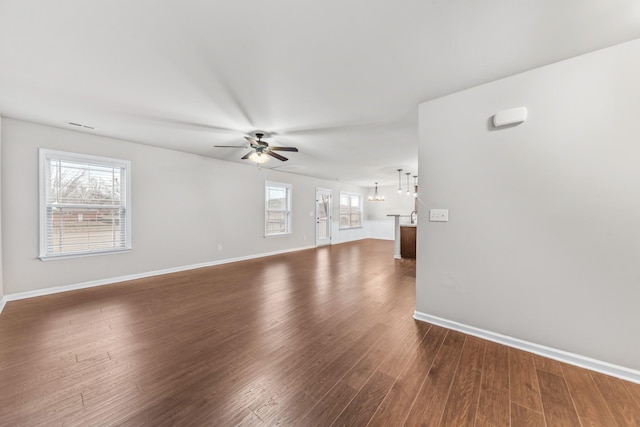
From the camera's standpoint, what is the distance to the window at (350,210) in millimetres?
9312

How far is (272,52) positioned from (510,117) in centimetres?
211

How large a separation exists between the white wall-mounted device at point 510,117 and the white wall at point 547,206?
6 centimetres

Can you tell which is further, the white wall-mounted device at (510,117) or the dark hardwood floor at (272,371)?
the white wall-mounted device at (510,117)

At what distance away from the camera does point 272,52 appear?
1.77m

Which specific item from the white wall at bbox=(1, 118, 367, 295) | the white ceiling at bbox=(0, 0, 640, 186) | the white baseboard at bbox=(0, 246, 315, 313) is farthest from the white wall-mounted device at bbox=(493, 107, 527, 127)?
the white baseboard at bbox=(0, 246, 315, 313)

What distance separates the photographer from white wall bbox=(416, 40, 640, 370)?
5.56 feet

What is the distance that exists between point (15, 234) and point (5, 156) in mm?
1046

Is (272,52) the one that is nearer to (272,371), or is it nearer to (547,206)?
(272,371)

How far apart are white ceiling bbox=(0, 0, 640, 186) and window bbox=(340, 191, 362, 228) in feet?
20.8

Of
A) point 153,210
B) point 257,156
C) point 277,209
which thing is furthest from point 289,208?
point 257,156

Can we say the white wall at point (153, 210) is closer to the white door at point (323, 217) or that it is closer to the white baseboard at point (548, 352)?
the white door at point (323, 217)

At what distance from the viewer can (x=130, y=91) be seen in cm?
234

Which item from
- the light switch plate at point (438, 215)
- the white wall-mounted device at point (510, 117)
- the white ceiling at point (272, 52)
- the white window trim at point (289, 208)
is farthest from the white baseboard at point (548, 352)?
the white window trim at point (289, 208)

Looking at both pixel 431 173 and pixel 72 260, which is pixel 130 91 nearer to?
pixel 72 260
